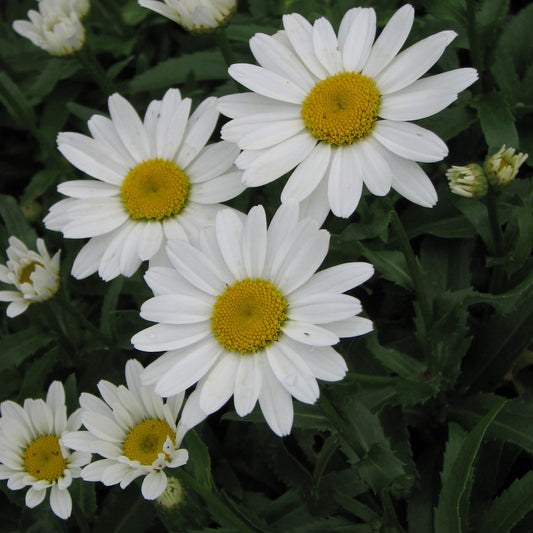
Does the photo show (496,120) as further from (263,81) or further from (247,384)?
(247,384)

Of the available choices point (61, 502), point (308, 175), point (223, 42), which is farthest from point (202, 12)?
point (61, 502)

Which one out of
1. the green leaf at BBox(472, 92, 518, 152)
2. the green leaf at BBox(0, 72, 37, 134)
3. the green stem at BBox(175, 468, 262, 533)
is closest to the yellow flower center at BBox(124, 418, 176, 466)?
the green stem at BBox(175, 468, 262, 533)

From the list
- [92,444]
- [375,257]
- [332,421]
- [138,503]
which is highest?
[375,257]

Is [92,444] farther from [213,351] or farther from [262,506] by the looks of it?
[262,506]

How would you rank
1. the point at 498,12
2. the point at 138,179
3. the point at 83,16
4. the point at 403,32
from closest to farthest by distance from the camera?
1. the point at 403,32
2. the point at 138,179
3. the point at 498,12
4. the point at 83,16

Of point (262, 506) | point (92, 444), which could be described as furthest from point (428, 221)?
point (92, 444)

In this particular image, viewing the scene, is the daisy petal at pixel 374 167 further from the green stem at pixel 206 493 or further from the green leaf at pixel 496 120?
the green stem at pixel 206 493

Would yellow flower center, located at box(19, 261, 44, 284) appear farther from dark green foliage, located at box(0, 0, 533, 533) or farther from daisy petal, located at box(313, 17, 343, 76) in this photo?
daisy petal, located at box(313, 17, 343, 76)
